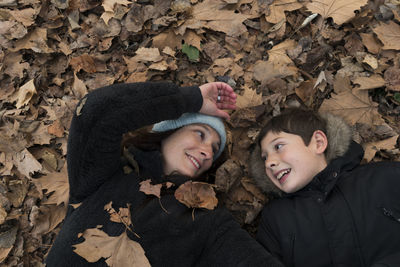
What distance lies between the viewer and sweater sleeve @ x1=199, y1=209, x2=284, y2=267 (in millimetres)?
2133

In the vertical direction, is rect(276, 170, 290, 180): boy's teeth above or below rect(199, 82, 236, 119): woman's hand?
below

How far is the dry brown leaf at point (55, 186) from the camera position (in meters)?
2.89

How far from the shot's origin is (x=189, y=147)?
2.47 meters

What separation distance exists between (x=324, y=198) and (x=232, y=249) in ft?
2.73

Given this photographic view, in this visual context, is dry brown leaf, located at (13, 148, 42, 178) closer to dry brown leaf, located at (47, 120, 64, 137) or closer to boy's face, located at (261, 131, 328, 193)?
dry brown leaf, located at (47, 120, 64, 137)

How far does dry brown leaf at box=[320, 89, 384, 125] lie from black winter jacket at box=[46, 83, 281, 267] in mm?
1425

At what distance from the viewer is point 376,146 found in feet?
9.11

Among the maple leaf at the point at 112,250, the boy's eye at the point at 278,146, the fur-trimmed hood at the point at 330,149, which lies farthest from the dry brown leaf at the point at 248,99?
the maple leaf at the point at 112,250

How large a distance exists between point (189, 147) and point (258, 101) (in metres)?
0.90

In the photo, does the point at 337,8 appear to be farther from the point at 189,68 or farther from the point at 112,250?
the point at 112,250

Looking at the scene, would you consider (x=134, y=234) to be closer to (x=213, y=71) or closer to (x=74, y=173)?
(x=74, y=173)

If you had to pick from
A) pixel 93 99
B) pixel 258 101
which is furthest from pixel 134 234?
pixel 258 101

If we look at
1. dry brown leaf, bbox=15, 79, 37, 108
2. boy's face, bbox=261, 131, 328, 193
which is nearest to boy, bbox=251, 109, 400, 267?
boy's face, bbox=261, 131, 328, 193

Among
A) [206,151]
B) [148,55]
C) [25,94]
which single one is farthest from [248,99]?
[25,94]
